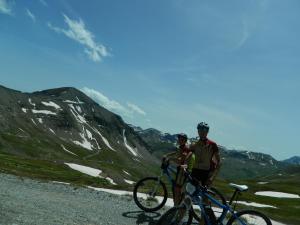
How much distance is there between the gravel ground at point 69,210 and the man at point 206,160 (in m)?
3.64

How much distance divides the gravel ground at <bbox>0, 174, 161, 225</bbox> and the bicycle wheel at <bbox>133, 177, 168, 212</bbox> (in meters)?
0.46

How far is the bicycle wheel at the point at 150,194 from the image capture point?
69.5 feet

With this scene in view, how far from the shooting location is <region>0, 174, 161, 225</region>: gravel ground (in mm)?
15457

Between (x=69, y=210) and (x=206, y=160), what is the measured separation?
6.26 metres

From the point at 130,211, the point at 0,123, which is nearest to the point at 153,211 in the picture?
the point at 130,211

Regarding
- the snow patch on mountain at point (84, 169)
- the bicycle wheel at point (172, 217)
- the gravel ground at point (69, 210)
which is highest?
the snow patch on mountain at point (84, 169)

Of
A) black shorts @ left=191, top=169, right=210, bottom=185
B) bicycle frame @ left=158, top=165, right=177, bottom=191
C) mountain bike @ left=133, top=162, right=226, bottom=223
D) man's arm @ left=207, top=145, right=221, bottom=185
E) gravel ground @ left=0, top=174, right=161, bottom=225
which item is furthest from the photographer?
mountain bike @ left=133, top=162, right=226, bottom=223

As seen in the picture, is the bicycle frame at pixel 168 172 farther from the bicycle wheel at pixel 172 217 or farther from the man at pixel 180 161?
the bicycle wheel at pixel 172 217

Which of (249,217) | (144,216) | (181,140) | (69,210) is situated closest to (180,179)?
(181,140)

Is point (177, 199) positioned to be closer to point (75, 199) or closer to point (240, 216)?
point (240, 216)

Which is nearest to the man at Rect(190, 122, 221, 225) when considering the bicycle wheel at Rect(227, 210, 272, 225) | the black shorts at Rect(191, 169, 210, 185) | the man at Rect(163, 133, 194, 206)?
the black shorts at Rect(191, 169, 210, 185)

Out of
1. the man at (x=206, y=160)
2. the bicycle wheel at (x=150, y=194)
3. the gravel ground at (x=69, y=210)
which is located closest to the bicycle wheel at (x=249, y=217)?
the man at (x=206, y=160)

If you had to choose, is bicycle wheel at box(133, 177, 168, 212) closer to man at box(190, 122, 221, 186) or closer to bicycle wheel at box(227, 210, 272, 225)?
man at box(190, 122, 221, 186)

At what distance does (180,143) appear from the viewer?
64.4 feet
